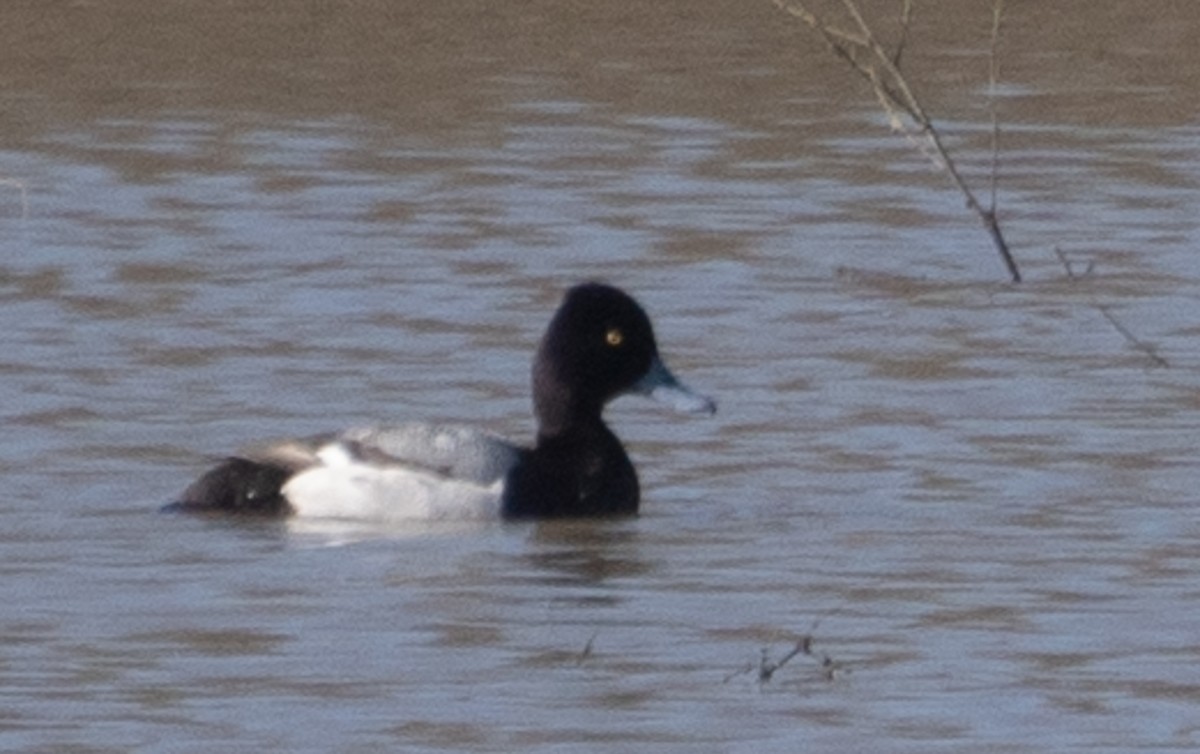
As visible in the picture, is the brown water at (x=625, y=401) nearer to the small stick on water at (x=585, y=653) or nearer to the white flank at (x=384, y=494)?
the small stick on water at (x=585, y=653)

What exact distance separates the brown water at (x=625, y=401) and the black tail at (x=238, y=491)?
0.54 feet

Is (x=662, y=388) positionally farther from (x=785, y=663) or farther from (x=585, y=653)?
(x=785, y=663)

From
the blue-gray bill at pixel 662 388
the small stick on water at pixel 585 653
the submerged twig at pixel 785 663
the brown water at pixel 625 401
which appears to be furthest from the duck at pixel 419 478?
the submerged twig at pixel 785 663

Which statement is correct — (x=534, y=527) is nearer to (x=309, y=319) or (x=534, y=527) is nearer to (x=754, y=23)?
(x=309, y=319)

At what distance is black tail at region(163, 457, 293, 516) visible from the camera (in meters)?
11.5

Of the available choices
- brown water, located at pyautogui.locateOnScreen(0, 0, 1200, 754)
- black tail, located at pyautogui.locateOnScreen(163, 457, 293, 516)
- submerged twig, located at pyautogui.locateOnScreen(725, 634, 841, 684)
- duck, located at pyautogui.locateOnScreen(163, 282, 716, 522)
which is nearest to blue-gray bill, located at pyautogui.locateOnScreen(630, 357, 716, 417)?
brown water, located at pyautogui.locateOnScreen(0, 0, 1200, 754)

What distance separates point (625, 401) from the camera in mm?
14047

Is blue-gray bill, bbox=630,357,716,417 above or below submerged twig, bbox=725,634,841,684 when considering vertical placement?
below

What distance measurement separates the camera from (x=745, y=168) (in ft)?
61.2

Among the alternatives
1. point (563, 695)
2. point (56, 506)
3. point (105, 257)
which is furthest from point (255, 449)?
point (105, 257)

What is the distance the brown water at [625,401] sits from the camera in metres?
9.00

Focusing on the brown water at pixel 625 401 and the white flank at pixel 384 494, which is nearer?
the brown water at pixel 625 401

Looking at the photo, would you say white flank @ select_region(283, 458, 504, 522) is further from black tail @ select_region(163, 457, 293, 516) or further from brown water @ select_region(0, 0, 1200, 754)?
brown water @ select_region(0, 0, 1200, 754)

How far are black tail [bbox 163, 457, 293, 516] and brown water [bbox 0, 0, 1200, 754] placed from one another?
17cm
